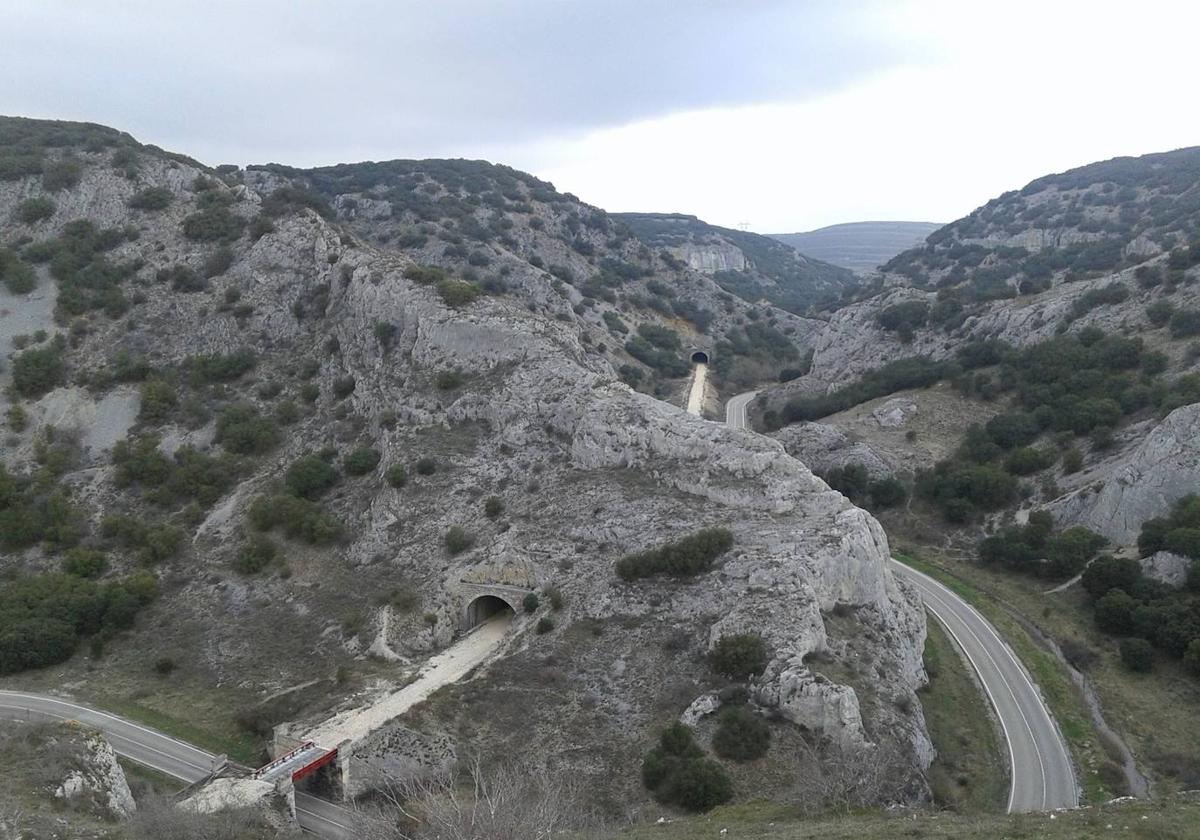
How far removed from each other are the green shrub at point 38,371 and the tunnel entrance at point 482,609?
3932 cm

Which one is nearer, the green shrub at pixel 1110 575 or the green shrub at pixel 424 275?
the green shrub at pixel 1110 575

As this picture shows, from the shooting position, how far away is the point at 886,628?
1475 inches

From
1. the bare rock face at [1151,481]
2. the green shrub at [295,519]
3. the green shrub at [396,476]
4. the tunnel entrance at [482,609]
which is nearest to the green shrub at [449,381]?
the green shrub at [396,476]

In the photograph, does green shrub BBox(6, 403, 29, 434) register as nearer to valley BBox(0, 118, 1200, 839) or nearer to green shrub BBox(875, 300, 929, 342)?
valley BBox(0, 118, 1200, 839)

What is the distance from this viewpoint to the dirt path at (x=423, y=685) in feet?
106

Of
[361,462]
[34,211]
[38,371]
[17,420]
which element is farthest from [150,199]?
[361,462]

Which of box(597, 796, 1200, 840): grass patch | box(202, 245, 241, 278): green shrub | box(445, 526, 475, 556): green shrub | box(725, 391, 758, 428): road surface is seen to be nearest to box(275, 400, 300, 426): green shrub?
box(202, 245, 241, 278): green shrub

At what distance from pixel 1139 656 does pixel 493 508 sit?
33.3 meters

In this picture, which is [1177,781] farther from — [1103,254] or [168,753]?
[1103,254]

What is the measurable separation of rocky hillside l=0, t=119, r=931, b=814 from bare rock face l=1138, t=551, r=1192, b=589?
15159 millimetres

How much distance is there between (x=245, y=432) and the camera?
56.1 meters

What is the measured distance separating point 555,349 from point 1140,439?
40.5m

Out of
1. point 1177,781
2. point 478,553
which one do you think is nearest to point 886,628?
point 1177,781

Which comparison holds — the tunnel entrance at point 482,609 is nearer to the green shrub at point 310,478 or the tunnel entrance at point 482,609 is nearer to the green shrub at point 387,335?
the green shrub at point 310,478
